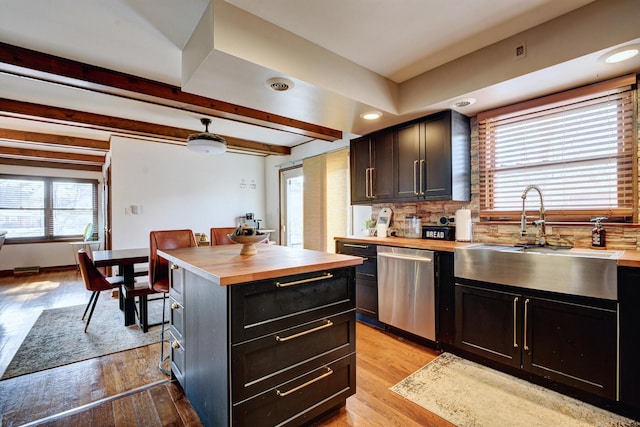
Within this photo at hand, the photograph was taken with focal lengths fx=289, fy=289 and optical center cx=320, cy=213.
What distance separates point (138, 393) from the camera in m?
1.99

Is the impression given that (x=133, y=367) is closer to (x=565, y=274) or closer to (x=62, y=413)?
(x=62, y=413)

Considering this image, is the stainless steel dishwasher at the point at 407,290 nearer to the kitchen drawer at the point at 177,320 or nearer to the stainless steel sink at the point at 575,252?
the stainless steel sink at the point at 575,252

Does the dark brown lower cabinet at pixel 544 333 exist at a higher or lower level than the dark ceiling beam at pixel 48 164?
lower

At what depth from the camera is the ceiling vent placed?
6.98ft

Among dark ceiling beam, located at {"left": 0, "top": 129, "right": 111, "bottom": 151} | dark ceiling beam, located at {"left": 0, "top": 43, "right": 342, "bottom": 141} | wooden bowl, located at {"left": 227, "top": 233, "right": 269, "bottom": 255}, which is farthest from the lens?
dark ceiling beam, located at {"left": 0, "top": 129, "right": 111, "bottom": 151}

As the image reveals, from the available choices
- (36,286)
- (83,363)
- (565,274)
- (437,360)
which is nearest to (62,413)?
(83,363)

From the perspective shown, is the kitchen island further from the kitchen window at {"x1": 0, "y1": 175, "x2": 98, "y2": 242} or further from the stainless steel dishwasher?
the kitchen window at {"x1": 0, "y1": 175, "x2": 98, "y2": 242}

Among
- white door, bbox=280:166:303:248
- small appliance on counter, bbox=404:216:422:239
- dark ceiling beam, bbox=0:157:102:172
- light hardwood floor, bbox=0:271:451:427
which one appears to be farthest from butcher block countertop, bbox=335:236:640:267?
dark ceiling beam, bbox=0:157:102:172

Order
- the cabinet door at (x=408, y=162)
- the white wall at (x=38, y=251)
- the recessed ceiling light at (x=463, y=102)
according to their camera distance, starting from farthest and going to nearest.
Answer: the white wall at (x=38, y=251) < the cabinet door at (x=408, y=162) < the recessed ceiling light at (x=463, y=102)

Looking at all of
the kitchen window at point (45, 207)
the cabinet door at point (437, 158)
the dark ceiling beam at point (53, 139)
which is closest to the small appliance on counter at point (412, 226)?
the cabinet door at point (437, 158)

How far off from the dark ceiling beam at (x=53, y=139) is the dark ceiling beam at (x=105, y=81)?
2784 mm

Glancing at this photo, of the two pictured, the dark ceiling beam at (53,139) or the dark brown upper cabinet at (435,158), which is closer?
the dark brown upper cabinet at (435,158)

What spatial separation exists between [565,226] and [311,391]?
237 centimetres

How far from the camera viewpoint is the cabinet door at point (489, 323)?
212cm
